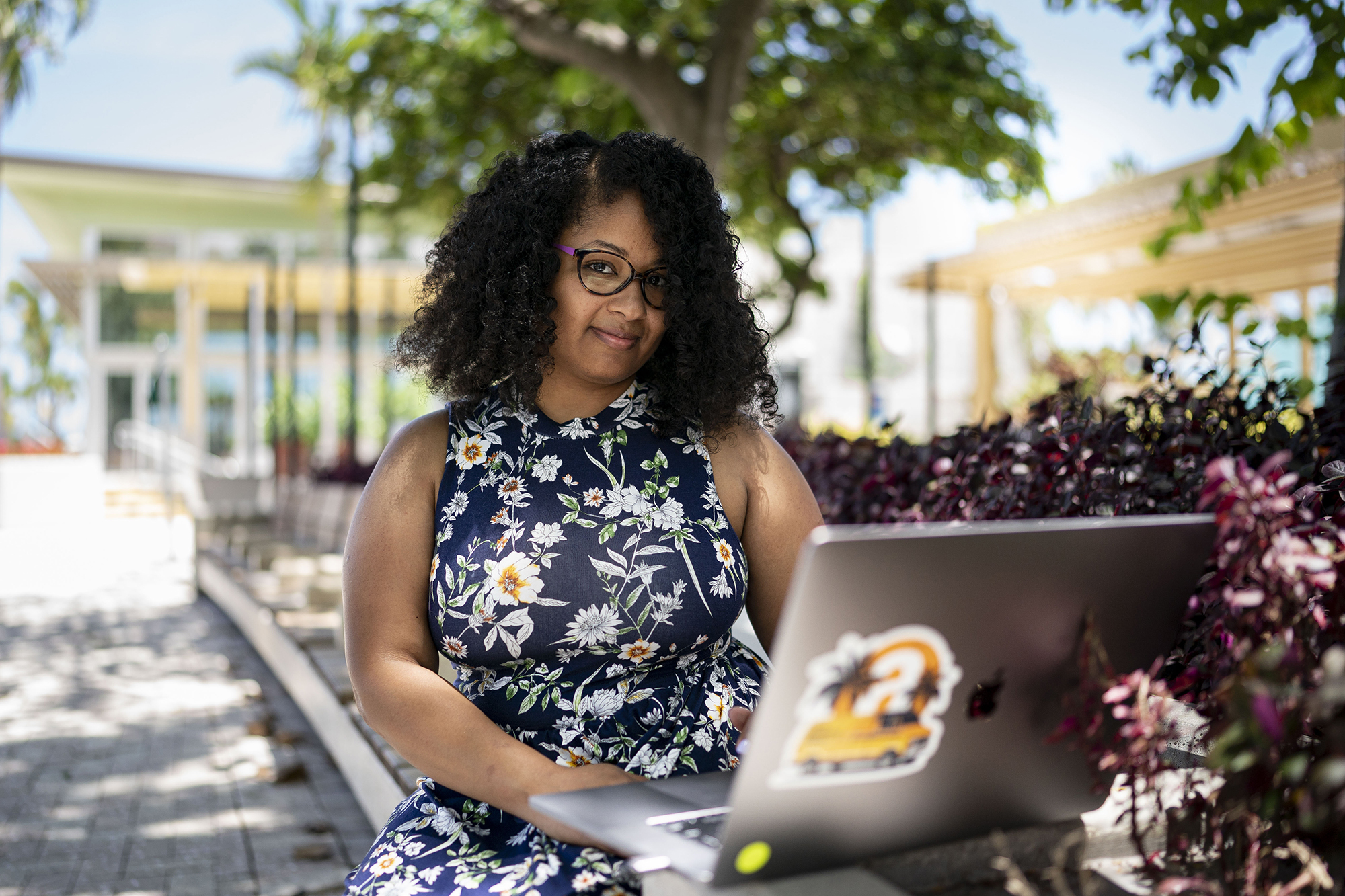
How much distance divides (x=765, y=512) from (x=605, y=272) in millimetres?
540

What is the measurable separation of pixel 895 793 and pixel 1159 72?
349 cm

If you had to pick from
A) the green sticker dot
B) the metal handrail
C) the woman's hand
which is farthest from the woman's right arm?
the metal handrail

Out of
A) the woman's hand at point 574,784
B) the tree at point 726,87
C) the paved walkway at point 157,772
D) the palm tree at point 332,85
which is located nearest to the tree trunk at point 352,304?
the palm tree at point 332,85

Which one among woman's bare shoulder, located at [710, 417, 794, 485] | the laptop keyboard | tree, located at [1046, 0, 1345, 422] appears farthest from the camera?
tree, located at [1046, 0, 1345, 422]

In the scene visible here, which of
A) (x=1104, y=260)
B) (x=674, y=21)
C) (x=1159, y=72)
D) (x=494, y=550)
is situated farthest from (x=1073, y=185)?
(x=494, y=550)

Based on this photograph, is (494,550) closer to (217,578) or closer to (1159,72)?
(1159,72)

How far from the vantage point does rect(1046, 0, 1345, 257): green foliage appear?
3148mm

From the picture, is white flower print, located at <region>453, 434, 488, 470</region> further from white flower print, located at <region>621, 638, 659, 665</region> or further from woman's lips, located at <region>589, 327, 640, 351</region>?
white flower print, located at <region>621, 638, 659, 665</region>

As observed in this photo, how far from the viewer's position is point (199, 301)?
22.2 meters

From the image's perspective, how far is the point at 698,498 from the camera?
1.99 meters

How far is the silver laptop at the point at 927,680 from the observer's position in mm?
951

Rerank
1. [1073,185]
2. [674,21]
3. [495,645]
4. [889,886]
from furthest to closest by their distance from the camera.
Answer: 1. [1073,185]
2. [674,21]
3. [495,645]
4. [889,886]

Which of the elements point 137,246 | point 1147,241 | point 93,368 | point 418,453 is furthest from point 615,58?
point 137,246

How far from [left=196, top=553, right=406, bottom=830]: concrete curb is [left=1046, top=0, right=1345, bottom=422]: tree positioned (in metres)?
2.88
